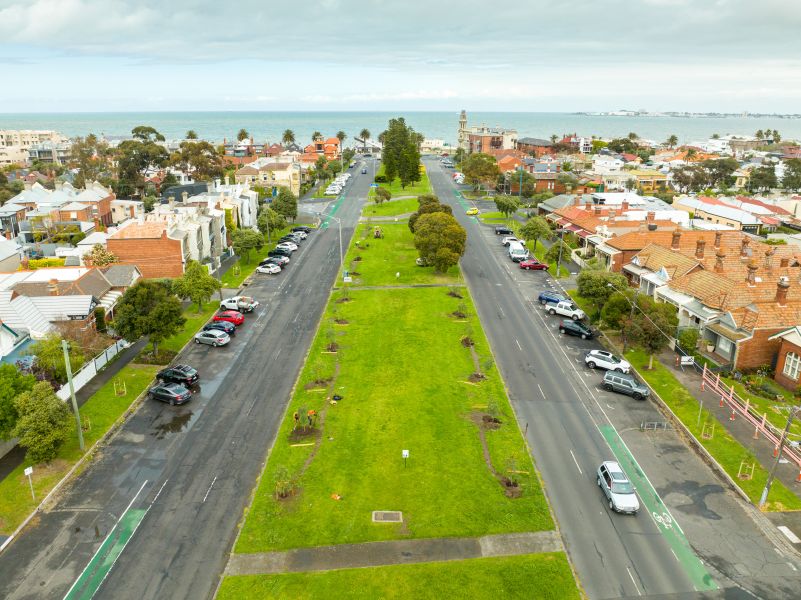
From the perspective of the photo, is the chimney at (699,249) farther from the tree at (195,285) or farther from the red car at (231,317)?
the tree at (195,285)

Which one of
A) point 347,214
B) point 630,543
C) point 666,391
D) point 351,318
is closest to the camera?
point 630,543

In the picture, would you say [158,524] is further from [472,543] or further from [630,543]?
[630,543]

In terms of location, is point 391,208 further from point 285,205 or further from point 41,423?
Answer: point 41,423

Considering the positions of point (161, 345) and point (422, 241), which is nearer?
point (161, 345)

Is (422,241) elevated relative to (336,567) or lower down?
elevated

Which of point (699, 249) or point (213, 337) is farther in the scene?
point (699, 249)

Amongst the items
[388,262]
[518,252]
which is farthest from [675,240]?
[388,262]

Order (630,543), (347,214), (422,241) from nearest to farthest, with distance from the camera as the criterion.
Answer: (630,543) → (422,241) → (347,214)

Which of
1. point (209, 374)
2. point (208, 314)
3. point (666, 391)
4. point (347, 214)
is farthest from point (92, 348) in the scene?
point (347, 214)
